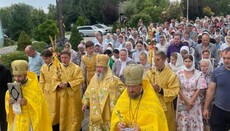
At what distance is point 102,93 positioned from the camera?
6418 millimetres

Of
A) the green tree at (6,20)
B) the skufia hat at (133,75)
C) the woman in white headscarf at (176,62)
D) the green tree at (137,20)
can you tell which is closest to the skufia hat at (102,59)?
the skufia hat at (133,75)

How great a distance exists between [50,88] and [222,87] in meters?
3.40

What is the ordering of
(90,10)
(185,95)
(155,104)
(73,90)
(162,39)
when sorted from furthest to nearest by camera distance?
(90,10) → (162,39) → (73,90) → (185,95) → (155,104)

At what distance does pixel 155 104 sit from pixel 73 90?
3170mm

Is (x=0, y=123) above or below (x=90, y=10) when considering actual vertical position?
below

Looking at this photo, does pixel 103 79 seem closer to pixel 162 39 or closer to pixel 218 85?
pixel 218 85

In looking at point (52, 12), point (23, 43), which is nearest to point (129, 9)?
point (52, 12)

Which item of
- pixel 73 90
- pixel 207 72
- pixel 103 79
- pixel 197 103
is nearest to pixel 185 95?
pixel 197 103

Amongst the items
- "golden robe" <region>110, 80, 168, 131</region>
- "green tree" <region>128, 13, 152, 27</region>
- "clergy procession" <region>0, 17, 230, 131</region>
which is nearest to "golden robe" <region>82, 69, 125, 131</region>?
"clergy procession" <region>0, 17, 230, 131</region>

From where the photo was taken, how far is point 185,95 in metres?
6.76

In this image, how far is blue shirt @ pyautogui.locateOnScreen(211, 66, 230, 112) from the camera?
553 centimetres

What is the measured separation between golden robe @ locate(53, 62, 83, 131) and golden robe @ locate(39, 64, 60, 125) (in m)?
0.11

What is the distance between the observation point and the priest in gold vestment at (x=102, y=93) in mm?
6355

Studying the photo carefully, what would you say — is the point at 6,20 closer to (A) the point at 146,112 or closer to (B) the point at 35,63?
(B) the point at 35,63
